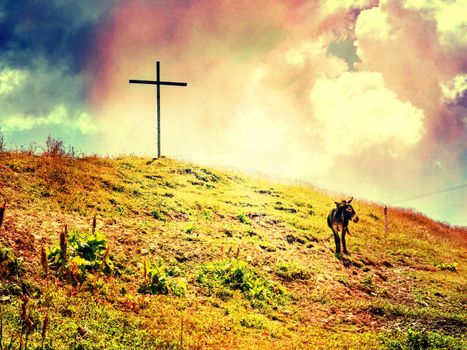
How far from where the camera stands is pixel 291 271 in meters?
14.0

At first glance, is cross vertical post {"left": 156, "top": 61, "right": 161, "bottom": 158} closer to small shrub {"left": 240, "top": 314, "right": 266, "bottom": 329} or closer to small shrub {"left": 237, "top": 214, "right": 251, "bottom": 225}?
small shrub {"left": 237, "top": 214, "right": 251, "bottom": 225}

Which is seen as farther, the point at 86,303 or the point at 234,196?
the point at 234,196

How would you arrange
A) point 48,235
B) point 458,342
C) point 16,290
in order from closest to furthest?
point 16,290
point 458,342
point 48,235

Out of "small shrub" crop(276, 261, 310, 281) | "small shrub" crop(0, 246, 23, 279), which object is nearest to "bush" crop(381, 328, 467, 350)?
"small shrub" crop(276, 261, 310, 281)

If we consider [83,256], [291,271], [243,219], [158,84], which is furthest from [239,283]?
[158,84]

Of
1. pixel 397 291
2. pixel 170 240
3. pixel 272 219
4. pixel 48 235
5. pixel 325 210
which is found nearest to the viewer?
pixel 48 235

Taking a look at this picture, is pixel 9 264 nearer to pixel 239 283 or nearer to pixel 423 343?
pixel 239 283

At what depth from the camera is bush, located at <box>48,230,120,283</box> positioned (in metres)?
8.84

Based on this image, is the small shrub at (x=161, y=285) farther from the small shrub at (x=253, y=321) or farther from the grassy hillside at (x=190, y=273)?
the small shrub at (x=253, y=321)

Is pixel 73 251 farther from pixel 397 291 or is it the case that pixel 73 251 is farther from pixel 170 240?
pixel 397 291

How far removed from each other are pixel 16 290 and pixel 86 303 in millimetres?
1381

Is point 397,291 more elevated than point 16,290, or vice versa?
point 16,290

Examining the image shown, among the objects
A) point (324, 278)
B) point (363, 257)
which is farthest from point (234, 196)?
point (324, 278)

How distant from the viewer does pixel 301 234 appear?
21.1 metres
